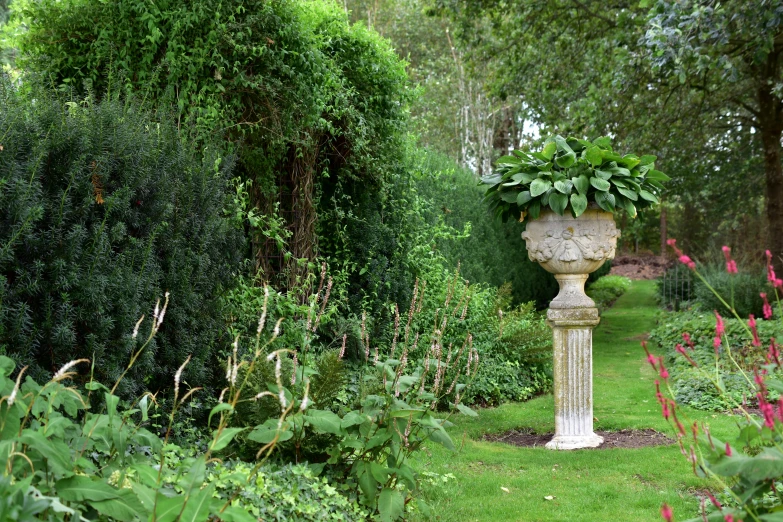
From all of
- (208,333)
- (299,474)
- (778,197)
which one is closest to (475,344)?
(208,333)

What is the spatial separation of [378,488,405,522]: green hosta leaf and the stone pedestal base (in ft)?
8.96

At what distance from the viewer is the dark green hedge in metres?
3.32

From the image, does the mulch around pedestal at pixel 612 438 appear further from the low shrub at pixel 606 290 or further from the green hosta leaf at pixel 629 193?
the low shrub at pixel 606 290

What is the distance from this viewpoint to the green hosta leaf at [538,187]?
5645mm

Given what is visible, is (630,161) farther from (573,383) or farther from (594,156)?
(573,383)

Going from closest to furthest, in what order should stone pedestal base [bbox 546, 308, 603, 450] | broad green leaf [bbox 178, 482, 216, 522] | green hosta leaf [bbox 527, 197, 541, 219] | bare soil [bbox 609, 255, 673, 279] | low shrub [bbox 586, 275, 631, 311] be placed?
broad green leaf [bbox 178, 482, 216, 522] < green hosta leaf [bbox 527, 197, 541, 219] < stone pedestal base [bbox 546, 308, 603, 450] < low shrub [bbox 586, 275, 631, 311] < bare soil [bbox 609, 255, 673, 279]

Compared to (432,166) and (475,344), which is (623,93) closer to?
(432,166)

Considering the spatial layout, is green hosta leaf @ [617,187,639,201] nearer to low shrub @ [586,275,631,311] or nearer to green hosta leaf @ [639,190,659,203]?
green hosta leaf @ [639,190,659,203]

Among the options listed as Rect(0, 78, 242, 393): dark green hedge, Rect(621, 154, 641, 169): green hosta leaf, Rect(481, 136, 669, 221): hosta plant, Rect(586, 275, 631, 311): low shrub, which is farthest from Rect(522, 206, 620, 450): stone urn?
→ Rect(586, 275, 631, 311): low shrub

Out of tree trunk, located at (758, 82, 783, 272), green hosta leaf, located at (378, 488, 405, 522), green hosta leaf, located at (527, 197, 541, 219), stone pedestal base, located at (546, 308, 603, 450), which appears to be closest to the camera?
green hosta leaf, located at (378, 488, 405, 522)

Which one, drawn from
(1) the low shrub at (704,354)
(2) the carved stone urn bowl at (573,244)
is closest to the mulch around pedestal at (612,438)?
(1) the low shrub at (704,354)

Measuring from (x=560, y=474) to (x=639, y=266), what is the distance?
86.8ft

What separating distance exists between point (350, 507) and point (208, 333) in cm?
137

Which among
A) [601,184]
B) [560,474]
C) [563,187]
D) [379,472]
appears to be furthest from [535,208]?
[379,472]
